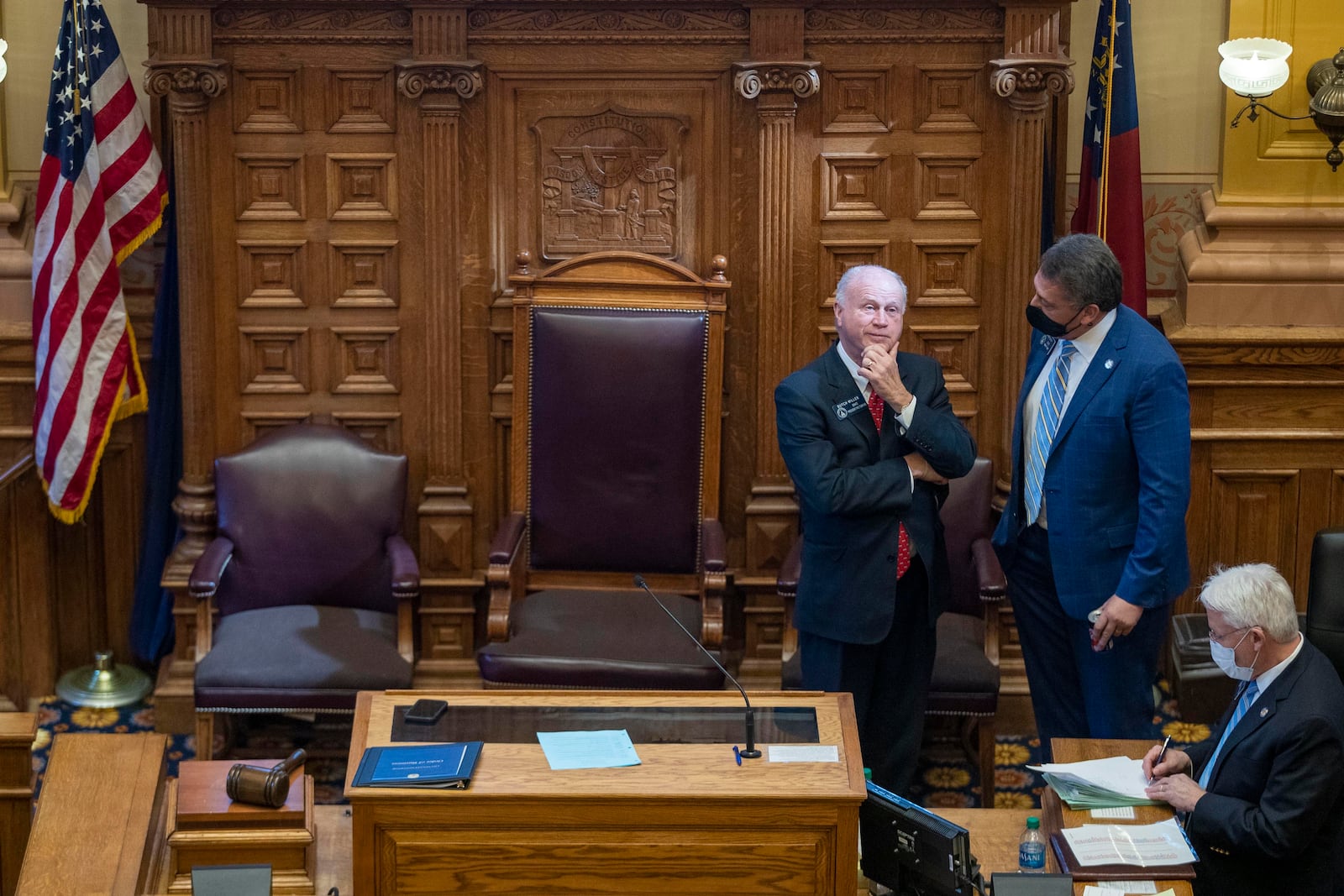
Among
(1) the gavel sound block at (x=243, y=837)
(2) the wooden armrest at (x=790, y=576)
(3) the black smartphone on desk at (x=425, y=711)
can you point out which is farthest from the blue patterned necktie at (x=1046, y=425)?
(1) the gavel sound block at (x=243, y=837)

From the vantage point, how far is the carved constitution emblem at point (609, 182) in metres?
4.98

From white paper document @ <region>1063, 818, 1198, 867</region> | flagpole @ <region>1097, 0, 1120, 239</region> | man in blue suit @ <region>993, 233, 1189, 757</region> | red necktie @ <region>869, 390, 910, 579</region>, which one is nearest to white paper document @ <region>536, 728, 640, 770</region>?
white paper document @ <region>1063, 818, 1198, 867</region>

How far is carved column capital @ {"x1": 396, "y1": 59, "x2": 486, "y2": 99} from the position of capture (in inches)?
191

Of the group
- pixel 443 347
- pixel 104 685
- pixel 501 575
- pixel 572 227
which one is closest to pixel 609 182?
pixel 572 227

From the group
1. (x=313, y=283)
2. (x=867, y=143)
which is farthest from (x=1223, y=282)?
(x=313, y=283)

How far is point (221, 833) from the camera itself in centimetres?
318

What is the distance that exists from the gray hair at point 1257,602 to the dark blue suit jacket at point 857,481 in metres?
0.82

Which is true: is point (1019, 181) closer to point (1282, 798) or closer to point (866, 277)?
point (866, 277)

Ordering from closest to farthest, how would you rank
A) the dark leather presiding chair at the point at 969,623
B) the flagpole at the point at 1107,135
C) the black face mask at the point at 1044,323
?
1. the black face mask at the point at 1044,323
2. the dark leather presiding chair at the point at 969,623
3. the flagpole at the point at 1107,135

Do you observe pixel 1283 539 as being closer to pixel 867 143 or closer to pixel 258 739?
pixel 867 143

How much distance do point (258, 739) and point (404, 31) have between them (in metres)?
2.24

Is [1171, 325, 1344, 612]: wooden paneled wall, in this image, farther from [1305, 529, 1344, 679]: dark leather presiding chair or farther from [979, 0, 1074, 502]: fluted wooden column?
[1305, 529, 1344, 679]: dark leather presiding chair

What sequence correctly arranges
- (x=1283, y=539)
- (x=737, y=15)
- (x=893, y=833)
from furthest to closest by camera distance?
(x=1283, y=539) → (x=737, y=15) → (x=893, y=833)

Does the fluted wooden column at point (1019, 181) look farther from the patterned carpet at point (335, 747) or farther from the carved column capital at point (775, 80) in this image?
the carved column capital at point (775, 80)
